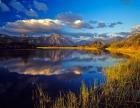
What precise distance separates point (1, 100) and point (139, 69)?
16145 mm

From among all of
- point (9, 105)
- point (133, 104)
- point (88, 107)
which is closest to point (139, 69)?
point (133, 104)

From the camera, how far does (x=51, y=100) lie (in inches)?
647

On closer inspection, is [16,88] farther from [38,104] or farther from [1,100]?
[38,104]

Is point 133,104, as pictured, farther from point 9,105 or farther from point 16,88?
point 16,88

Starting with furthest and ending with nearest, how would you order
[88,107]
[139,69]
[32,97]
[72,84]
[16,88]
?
[139,69] → [72,84] → [16,88] → [32,97] → [88,107]

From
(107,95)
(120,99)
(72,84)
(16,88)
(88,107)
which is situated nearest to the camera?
(88,107)

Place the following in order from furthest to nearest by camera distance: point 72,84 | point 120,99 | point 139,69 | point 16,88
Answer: point 139,69 → point 72,84 → point 16,88 → point 120,99

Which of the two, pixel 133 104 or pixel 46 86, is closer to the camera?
pixel 133 104

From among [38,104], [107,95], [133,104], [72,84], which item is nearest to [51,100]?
[38,104]

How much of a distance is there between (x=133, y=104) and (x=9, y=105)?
27.0 ft

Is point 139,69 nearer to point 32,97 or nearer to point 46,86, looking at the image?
point 46,86

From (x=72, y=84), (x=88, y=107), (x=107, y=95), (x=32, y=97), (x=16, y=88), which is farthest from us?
(x=72, y=84)

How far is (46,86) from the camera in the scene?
72.5ft

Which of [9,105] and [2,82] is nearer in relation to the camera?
[9,105]
